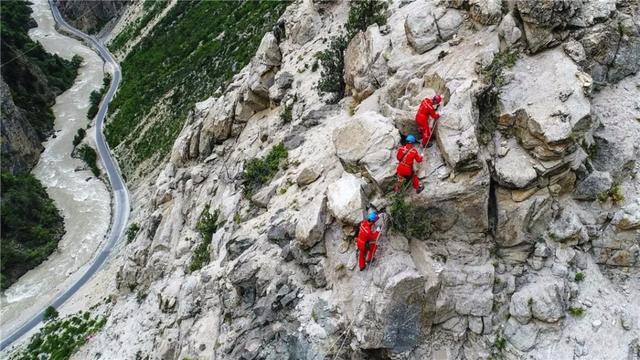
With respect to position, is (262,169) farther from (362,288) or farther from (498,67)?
(498,67)

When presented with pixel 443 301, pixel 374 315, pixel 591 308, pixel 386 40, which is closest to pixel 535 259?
pixel 591 308

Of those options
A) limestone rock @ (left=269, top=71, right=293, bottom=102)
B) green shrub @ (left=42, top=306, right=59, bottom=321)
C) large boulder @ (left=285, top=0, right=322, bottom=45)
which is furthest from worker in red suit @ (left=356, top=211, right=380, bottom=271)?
green shrub @ (left=42, top=306, right=59, bottom=321)

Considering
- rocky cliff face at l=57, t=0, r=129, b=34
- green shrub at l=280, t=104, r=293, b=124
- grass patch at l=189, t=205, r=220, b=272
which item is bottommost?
grass patch at l=189, t=205, r=220, b=272

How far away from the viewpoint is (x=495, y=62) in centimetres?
1566

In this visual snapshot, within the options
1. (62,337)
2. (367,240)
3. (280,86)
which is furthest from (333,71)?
(62,337)

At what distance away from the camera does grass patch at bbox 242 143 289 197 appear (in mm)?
21422

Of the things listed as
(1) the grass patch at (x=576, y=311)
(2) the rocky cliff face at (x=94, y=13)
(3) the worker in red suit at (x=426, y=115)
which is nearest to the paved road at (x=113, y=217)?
(3) the worker in red suit at (x=426, y=115)

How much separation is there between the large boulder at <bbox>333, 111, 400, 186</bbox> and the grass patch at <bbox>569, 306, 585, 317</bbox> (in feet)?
20.5

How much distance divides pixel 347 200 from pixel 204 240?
10.3 meters

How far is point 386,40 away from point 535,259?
35.6 ft

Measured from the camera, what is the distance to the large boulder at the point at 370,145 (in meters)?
15.3

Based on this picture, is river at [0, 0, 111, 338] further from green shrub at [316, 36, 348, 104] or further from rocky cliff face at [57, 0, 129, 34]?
green shrub at [316, 36, 348, 104]

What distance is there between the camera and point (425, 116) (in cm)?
1472

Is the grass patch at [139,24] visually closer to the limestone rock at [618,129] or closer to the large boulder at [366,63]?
the large boulder at [366,63]
